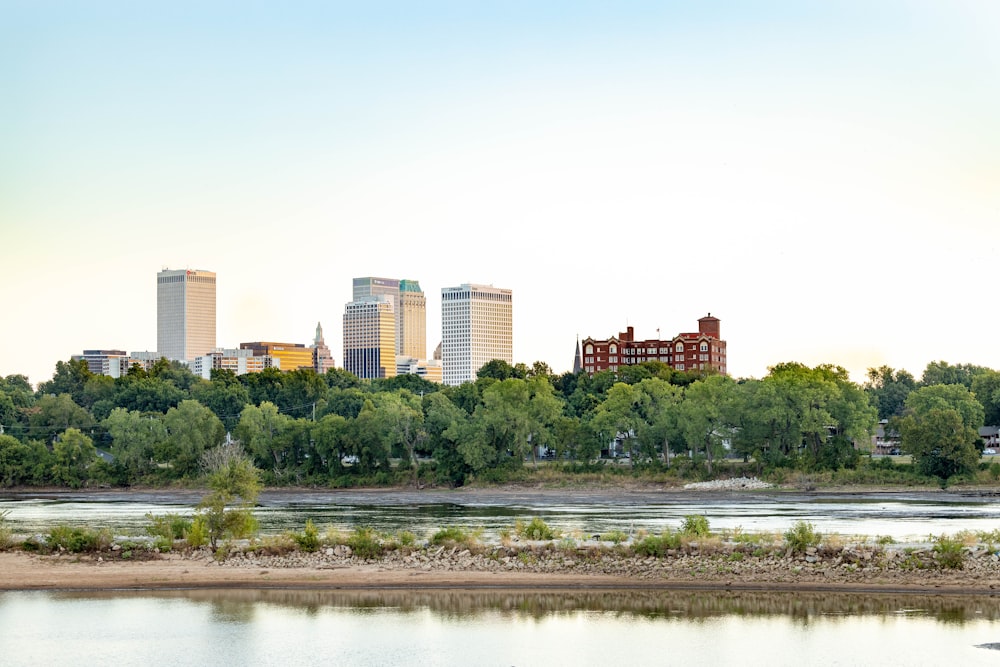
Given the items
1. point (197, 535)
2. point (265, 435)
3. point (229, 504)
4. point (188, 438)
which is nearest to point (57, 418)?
point (188, 438)

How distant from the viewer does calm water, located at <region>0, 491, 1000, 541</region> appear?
6506 centimetres

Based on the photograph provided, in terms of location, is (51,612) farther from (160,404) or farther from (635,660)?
(160,404)

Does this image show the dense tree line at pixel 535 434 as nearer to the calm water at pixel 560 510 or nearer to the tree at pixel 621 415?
the tree at pixel 621 415

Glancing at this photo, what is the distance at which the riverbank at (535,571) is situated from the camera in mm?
42781

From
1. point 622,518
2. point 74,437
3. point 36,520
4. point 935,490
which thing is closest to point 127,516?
point 36,520

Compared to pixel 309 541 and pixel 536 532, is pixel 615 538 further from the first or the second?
pixel 309 541

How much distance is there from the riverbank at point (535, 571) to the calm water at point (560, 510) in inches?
432

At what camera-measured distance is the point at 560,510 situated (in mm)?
83062

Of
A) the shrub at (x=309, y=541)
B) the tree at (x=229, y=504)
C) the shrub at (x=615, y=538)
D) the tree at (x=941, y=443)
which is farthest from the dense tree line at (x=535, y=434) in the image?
the shrub at (x=309, y=541)

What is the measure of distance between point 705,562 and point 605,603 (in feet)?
18.2

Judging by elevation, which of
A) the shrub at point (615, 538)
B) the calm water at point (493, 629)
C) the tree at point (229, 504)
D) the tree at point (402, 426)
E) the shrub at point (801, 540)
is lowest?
the calm water at point (493, 629)

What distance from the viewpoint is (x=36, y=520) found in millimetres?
76000

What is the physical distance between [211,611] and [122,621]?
2.88 meters

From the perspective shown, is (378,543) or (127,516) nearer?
(378,543)
